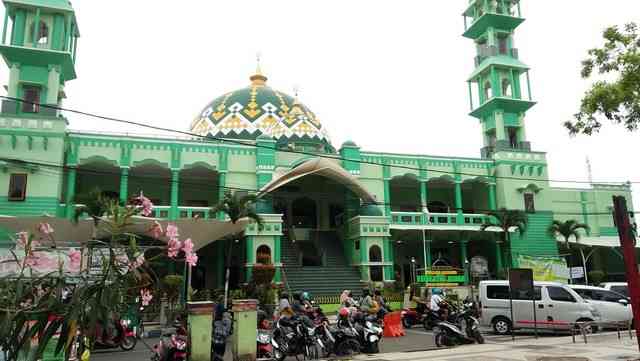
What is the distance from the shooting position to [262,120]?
2997cm

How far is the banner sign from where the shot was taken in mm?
25109

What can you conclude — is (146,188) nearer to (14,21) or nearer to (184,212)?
(184,212)

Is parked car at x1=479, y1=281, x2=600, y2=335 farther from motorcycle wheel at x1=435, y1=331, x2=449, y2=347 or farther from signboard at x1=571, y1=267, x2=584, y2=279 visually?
signboard at x1=571, y1=267, x2=584, y2=279

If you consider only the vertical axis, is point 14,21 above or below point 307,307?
above

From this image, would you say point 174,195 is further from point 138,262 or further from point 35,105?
point 138,262

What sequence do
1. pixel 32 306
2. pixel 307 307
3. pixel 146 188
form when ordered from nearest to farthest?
1. pixel 32 306
2. pixel 307 307
3. pixel 146 188

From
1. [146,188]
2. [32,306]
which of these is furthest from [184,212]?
[32,306]

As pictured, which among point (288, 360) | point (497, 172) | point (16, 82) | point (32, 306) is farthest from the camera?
point (497, 172)

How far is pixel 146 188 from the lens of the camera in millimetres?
26266

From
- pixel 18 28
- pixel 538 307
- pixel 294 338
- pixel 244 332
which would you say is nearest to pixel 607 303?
pixel 538 307

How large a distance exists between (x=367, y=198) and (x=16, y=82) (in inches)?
660

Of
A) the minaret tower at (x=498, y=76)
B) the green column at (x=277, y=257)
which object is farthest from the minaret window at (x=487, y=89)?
the green column at (x=277, y=257)

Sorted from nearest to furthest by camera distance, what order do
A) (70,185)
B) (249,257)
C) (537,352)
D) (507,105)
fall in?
(537,352) → (249,257) → (70,185) → (507,105)

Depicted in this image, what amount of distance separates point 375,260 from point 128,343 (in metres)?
13.8
